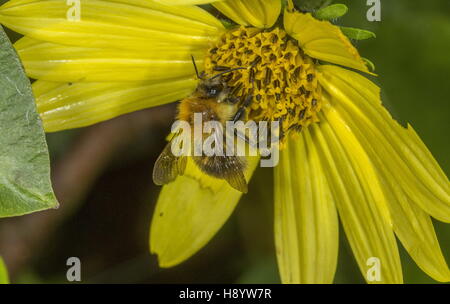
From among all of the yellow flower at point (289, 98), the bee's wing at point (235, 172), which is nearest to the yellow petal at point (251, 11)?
the yellow flower at point (289, 98)

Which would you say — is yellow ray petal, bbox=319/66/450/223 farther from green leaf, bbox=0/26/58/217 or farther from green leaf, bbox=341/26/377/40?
green leaf, bbox=0/26/58/217

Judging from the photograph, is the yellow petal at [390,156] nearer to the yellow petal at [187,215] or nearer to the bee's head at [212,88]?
the bee's head at [212,88]

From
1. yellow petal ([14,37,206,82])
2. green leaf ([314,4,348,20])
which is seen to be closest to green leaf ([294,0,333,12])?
green leaf ([314,4,348,20])

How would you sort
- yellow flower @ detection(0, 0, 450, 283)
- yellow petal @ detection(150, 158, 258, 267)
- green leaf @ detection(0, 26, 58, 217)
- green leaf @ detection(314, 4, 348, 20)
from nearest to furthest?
green leaf @ detection(0, 26, 58, 217) < green leaf @ detection(314, 4, 348, 20) < yellow flower @ detection(0, 0, 450, 283) < yellow petal @ detection(150, 158, 258, 267)

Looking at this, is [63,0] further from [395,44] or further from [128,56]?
[395,44]

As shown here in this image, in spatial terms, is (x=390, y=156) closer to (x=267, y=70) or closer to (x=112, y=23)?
(x=267, y=70)
